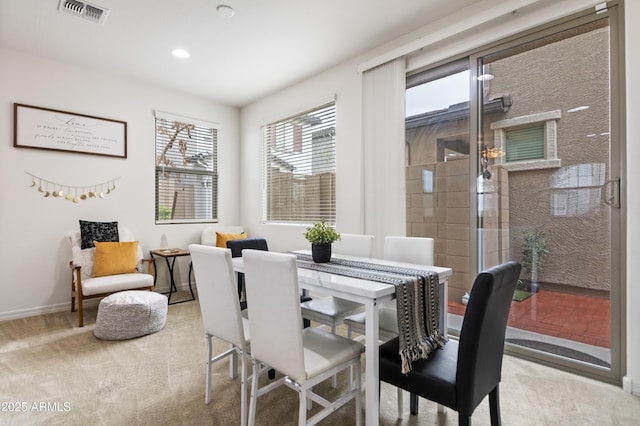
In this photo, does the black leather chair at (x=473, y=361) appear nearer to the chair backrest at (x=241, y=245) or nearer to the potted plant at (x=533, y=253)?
the potted plant at (x=533, y=253)

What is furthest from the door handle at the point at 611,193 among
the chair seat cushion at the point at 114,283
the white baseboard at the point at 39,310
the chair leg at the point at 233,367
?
the white baseboard at the point at 39,310

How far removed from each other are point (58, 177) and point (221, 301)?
3087 mm

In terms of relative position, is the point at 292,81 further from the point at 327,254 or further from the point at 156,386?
the point at 156,386

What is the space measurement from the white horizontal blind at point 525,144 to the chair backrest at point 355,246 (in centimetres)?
126

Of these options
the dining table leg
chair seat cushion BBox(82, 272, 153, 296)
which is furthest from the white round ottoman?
the dining table leg

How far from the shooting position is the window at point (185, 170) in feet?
14.6

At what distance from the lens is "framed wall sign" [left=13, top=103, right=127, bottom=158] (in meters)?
3.47

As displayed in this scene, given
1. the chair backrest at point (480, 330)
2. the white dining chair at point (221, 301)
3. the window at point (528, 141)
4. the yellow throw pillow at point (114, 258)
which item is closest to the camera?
the chair backrest at point (480, 330)

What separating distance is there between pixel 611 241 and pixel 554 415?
1.15 m

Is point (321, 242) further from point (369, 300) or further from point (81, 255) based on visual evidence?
point (81, 255)

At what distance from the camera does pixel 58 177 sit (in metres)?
3.68

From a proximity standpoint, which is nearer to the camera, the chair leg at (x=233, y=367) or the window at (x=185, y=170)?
the chair leg at (x=233, y=367)

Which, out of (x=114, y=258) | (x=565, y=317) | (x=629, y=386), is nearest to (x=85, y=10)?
(x=114, y=258)

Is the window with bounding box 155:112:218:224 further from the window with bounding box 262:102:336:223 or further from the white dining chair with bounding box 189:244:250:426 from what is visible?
the white dining chair with bounding box 189:244:250:426
